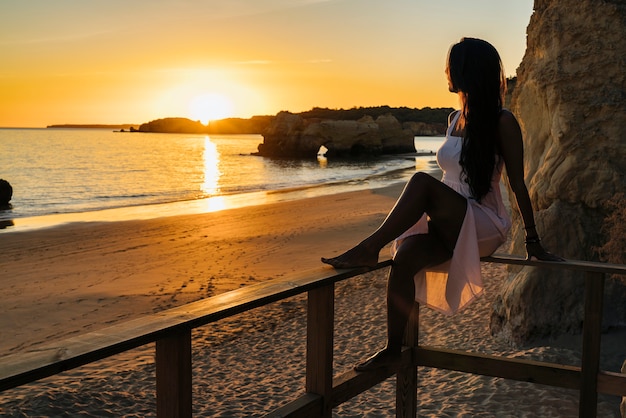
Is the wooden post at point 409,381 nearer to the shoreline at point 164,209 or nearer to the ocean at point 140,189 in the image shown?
the shoreline at point 164,209

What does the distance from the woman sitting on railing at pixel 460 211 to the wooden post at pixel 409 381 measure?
345 mm

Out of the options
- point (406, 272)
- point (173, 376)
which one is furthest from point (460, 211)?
point (173, 376)

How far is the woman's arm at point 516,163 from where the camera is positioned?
316 centimetres

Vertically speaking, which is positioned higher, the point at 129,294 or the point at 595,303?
the point at 595,303

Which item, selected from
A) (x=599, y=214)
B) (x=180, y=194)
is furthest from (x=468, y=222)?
(x=180, y=194)

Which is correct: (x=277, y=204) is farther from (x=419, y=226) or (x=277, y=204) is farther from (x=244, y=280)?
(x=419, y=226)

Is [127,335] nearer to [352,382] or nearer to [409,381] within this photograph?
[352,382]

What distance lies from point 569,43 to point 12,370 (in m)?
6.32

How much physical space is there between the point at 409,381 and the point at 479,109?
1.66 metres

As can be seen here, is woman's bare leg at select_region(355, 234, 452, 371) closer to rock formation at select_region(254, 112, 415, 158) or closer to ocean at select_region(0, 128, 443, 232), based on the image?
ocean at select_region(0, 128, 443, 232)

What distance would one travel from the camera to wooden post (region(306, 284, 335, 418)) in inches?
107

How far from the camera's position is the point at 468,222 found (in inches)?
120

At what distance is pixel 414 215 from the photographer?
299 centimetres

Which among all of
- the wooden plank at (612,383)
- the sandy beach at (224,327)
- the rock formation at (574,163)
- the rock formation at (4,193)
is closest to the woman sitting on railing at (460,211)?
the sandy beach at (224,327)
